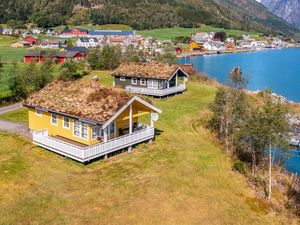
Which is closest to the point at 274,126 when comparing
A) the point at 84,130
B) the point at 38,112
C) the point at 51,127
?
the point at 84,130

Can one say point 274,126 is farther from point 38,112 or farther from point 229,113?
point 38,112

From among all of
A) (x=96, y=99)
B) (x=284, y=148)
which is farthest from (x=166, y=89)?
(x=284, y=148)

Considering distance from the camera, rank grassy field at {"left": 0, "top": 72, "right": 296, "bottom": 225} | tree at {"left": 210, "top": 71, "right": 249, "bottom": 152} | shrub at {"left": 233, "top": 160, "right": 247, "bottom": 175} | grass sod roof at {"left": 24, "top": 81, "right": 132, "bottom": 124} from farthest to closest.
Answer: tree at {"left": 210, "top": 71, "right": 249, "bottom": 152} < grass sod roof at {"left": 24, "top": 81, "right": 132, "bottom": 124} < shrub at {"left": 233, "top": 160, "right": 247, "bottom": 175} < grassy field at {"left": 0, "top": 72, "right": 296, "bottom": 225}

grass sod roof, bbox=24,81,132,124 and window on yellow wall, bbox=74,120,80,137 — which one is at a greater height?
grass sod roof, bbox=24,81,132,124

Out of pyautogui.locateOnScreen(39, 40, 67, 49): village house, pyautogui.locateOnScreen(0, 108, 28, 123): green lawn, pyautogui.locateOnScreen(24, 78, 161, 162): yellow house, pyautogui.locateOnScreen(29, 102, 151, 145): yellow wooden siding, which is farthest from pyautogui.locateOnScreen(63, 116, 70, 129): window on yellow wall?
pyautogui.locateOnScreen(39, 40, 67, 49): village house

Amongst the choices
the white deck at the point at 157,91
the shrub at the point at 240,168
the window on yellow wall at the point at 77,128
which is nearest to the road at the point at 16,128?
the window on yellow wall at the point at 77,128

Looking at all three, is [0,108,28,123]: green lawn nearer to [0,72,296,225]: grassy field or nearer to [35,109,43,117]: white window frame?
[0,72,296,225]: grassy field

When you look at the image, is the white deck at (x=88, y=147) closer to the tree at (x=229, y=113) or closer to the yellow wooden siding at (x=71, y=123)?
the yellow wooden siding at (x=71, y=123)

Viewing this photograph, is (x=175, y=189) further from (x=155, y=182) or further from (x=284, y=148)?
(x=284, y=148)
